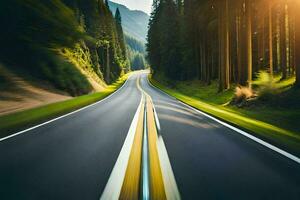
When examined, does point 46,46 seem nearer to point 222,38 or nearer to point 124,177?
point 124,177

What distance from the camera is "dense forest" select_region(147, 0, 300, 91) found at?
2786cm

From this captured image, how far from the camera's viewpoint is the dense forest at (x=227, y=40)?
27.9 meters

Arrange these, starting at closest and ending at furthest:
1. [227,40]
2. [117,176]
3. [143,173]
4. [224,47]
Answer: [117,176] → [143,173] → [224,47] → [227,40]

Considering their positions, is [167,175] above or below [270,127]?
above

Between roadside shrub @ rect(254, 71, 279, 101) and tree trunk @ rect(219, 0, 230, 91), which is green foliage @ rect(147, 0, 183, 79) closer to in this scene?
tree trunk @ rect(219, 0, 230, 91)

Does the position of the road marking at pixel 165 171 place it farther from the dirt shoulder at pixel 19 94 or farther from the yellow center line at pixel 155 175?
the dirt shoulder at pixel 19 94

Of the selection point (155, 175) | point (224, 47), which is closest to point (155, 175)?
point (155, 175)

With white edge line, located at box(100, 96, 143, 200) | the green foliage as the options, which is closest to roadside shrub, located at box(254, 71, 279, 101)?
white edge line, located at box(100, 96, 143, 200)

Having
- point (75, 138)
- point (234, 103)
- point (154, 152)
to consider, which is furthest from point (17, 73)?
point (154, 152)

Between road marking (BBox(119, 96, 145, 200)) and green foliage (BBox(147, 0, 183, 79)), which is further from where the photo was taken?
green foliage (BBox(147, 0, 183, 79))

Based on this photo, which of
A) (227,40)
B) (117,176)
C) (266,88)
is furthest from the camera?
(227,40)

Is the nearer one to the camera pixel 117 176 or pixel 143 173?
pixel 117 176

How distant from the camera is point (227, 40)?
29.9 m

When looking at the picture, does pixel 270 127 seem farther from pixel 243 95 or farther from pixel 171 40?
pixel 171 40
